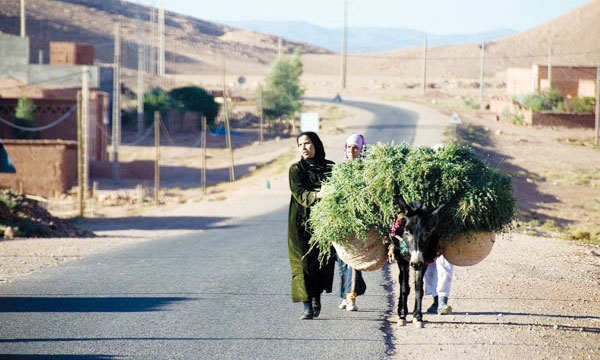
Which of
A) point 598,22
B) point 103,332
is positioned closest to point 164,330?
point 103,332

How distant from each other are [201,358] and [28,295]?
12.3 feet

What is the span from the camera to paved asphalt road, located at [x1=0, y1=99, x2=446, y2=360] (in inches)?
247

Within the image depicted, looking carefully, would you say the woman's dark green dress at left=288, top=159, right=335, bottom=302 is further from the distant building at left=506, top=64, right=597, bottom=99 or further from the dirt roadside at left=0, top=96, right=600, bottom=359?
the distant building at left=506, top=64, right=597, bottom=99

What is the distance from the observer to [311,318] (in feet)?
24.4

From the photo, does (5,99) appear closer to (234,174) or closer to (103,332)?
(234,174)

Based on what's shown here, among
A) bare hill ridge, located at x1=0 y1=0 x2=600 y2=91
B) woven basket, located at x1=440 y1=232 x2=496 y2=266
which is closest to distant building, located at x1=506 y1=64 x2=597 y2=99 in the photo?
bare hill ridge, located at x1=0 y1=0 x2=600 y2=91

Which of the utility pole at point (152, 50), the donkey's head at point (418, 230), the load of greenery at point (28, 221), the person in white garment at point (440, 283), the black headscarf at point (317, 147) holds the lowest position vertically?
the load of greenery at point (28, 221)

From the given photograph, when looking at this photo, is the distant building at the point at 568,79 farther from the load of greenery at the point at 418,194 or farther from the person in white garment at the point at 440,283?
the load of greenery at the point at 418,194

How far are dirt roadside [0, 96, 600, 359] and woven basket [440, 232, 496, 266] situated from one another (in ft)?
2.23

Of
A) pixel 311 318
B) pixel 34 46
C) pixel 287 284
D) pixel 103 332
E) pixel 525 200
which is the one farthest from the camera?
pixel 34 46

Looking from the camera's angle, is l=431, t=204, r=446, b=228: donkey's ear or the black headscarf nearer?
l=431, t=204, r=446, b=228: donkey's ear

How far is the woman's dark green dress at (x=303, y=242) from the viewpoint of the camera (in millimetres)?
7359

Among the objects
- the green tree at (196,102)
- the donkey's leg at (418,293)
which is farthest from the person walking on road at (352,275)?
the green tree at (196,102)

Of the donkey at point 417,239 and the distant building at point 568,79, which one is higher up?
the distant building at point 568,79
